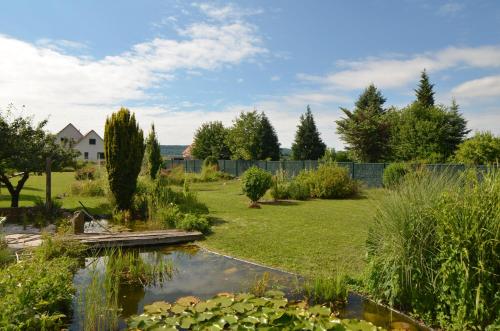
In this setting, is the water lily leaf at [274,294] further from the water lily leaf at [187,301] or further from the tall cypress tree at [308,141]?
the tall cypress tree at [308,141]

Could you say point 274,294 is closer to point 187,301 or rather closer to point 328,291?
point 328,291

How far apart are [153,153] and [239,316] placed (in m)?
17.1

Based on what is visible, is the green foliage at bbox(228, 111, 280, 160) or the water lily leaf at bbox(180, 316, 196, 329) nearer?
the water lily leaf at bbox(180, 316, 196, 329)

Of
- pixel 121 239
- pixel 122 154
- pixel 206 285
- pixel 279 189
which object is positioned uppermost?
pixel 122 154

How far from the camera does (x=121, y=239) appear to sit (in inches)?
286

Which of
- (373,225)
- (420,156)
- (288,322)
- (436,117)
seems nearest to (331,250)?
(373,225)

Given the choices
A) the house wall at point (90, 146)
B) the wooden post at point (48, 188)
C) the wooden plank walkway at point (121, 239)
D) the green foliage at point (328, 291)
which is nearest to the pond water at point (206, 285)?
the green foliage at point (328, 291)

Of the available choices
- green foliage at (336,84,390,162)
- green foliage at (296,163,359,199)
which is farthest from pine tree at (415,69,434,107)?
green foliage at (296,163,359,199)

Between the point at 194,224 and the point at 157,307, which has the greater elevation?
the point at 194,224

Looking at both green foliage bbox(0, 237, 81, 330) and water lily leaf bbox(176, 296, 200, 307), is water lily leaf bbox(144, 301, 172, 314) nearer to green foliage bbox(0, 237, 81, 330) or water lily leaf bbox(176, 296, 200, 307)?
water lily leaf bbox(176, 296, 200, 307)

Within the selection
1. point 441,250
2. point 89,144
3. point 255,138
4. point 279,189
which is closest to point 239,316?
point 441,250

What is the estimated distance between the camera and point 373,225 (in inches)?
178

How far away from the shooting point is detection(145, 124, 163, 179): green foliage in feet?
64.1

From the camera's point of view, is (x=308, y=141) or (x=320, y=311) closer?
(x=320, y=311)
